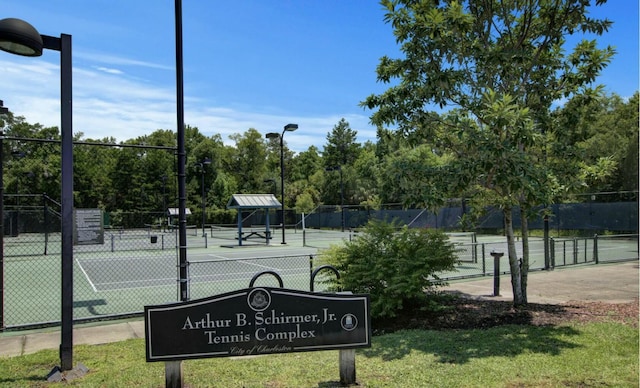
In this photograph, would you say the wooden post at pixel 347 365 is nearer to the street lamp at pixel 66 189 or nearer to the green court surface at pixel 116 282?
the street lamp at pixel 66 189

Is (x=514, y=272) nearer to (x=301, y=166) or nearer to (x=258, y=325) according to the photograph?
(x=258, y=325)

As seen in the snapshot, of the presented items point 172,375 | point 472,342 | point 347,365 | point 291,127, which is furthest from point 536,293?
point 291,127

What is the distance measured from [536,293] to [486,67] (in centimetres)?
513

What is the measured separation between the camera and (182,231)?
6.87 metres

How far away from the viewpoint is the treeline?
812 centimetres

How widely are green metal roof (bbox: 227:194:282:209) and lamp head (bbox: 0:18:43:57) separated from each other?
77.7 feet

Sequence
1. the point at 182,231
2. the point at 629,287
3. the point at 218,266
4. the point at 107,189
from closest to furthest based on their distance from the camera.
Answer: the point at 182,231, the point at 629,287, the point at 218,266, the point at 107,189

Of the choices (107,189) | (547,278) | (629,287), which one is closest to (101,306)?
(547,278)

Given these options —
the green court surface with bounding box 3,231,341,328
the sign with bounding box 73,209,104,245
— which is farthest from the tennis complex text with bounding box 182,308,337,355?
the sign with bounding box 73,209,104,245

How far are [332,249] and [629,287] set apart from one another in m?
7.20

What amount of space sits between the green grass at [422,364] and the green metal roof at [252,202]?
22.0m

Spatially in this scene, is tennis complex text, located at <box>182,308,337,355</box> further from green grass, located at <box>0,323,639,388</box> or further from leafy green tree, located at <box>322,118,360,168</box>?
leafy green tree, located at <box>322,118,360,168</box>

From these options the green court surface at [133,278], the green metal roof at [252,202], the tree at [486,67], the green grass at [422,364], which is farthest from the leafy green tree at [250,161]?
the green grass at [422,364]

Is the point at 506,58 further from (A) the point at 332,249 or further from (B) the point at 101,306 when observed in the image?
(B) the point at 101,306
